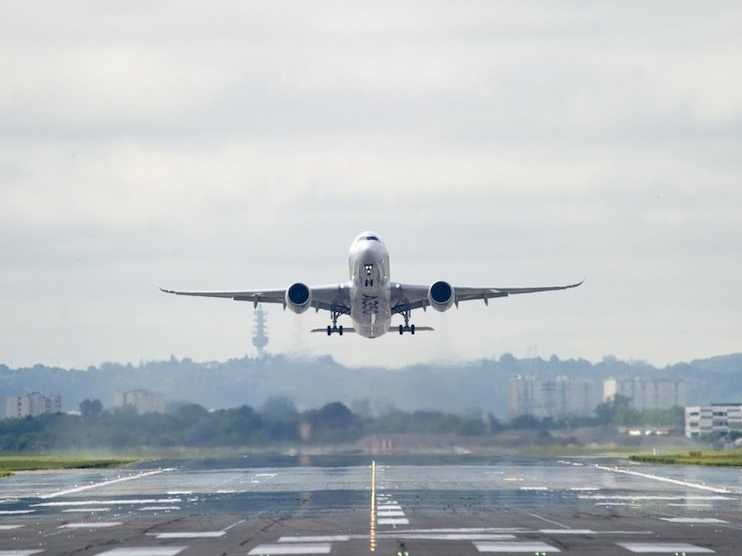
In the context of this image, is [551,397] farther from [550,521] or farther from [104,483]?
[550,521]

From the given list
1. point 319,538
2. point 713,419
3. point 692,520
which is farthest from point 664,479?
point 713,419

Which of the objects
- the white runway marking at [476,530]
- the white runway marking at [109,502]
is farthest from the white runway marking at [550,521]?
the white runway marking at [109,502]

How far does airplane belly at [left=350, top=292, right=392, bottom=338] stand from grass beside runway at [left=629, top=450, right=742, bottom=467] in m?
30.9

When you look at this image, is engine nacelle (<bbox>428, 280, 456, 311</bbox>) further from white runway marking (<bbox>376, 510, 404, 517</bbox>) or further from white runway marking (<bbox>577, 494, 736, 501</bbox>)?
white runway marking (<bbox>376, 510, 404, 517</bbox>)

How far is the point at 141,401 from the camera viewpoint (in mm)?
120062

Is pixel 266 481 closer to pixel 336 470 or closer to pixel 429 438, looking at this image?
pixel 336 470

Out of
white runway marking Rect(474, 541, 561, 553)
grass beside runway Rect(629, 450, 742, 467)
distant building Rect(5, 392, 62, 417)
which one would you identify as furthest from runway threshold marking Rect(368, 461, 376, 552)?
distant building Rect(5, 392, 62, 417)

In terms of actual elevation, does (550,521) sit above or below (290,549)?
above

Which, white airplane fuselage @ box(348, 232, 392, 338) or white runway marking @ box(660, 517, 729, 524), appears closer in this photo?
white runway marking @ box(660, 517, 729, 524)

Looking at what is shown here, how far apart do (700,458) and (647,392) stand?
21.1 metres

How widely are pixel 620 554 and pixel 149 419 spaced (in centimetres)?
7827

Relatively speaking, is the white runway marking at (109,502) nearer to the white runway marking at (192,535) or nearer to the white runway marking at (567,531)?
the white runway marking at (192,535)

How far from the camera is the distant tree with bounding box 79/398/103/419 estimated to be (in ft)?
410

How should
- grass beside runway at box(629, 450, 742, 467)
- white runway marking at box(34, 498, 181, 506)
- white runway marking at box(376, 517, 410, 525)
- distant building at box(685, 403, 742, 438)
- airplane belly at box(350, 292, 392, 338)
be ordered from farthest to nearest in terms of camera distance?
distant building at box(685, 403, 742, 438)
grass beside runway at box(629, 450, 742, 467)
airplane belly at box(350, 292, 392, 338)
white runway marking at box(34, 498, 181, 506)
white runway marking at box(376, 517, 410, 525)
